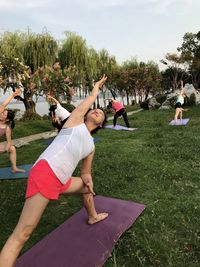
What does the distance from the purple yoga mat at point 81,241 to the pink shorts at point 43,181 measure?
0.94m

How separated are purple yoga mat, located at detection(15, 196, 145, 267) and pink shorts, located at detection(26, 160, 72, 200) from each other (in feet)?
3.08

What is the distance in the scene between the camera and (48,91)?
76.0 feet

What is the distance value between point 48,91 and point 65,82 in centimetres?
130

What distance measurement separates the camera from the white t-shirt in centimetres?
346

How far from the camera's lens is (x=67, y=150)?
3.55 meters

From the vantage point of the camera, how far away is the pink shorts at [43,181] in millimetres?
3357

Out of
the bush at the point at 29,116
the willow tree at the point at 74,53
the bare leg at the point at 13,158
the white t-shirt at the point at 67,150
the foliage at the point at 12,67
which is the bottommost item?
the bush at the point at 29,116

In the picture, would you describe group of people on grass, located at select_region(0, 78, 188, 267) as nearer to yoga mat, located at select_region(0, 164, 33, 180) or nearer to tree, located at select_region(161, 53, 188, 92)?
yoga mat, located at select_region(0, 164, 33, 180)

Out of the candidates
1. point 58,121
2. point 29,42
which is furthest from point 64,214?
point 29,42

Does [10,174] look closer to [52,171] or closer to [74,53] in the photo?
[52,171]

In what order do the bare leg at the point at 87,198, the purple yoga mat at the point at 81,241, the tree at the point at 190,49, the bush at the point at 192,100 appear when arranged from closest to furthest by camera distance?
the purple yoga mat at the point at 81,241 → the bare leg at the point at 87,198 → the bush at the point at 192,100 → the tree at the point at 190,49

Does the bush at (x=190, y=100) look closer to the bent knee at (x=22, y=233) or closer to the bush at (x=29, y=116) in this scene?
the bush at (x=29, y=116)

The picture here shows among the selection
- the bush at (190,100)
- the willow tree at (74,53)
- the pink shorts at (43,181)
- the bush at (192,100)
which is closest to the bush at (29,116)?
the willow tree at (74,53)

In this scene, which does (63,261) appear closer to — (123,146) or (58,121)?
(123,146)
